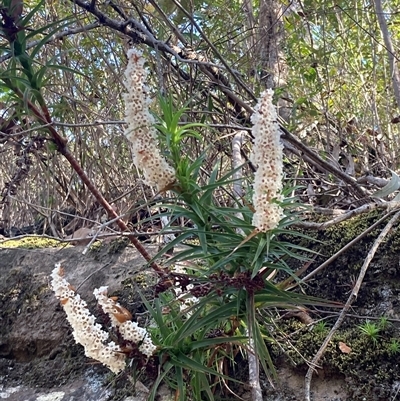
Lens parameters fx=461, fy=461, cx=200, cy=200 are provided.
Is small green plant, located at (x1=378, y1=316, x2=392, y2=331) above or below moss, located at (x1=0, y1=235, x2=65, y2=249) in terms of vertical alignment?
below

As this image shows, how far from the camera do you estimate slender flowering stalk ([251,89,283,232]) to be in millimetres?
776

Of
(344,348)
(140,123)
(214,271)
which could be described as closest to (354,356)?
(344,348)

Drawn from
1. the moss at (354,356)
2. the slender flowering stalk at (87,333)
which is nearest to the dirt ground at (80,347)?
the moss at (354,356)

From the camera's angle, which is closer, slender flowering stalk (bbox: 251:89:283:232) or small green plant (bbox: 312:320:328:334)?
slender flowering stalk (bbox: 251:89:283:232)

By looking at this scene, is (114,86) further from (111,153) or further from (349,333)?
(349,333)

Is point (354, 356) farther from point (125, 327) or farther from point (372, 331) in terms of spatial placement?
point (125, 327)

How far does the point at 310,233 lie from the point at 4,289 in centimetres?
119

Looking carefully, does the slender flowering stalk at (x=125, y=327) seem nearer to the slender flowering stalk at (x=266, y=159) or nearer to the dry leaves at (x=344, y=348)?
the slender flowering stalk at (x=266, y=159)

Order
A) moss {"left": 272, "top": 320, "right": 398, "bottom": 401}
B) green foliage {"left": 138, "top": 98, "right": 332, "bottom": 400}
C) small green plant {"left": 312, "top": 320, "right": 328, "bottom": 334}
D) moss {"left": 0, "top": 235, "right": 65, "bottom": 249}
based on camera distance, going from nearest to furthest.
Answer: green foliage {"left": 138, "top": 98, "right": 332, "bottom": 400} < moss {"left": 272, "top": 320, "right": 398, "bottom": 401} < small green plant {"left": 312, "top": 320, "right": 328, "bottom": 334} < moss {"left": 0, "top": 235, "right": 65, "bottom": 249}

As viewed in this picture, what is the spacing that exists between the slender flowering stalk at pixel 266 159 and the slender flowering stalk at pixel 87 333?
39 centimetres

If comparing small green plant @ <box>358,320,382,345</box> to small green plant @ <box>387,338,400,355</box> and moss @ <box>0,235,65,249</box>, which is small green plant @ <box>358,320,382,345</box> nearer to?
small green plant @ <box>387,338,400,355</box>

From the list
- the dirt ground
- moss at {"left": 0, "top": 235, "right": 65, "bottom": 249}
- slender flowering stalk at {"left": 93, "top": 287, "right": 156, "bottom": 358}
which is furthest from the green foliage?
moss at {"left": 0, "top": 235, "right": 65, "bottom": 249}

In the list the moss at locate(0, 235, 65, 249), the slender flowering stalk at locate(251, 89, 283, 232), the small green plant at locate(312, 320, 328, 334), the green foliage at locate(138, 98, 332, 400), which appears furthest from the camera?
the moss at locate(0, 235, 65, 249)

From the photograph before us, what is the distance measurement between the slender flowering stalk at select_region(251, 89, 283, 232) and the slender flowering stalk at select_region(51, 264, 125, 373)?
39 cm
